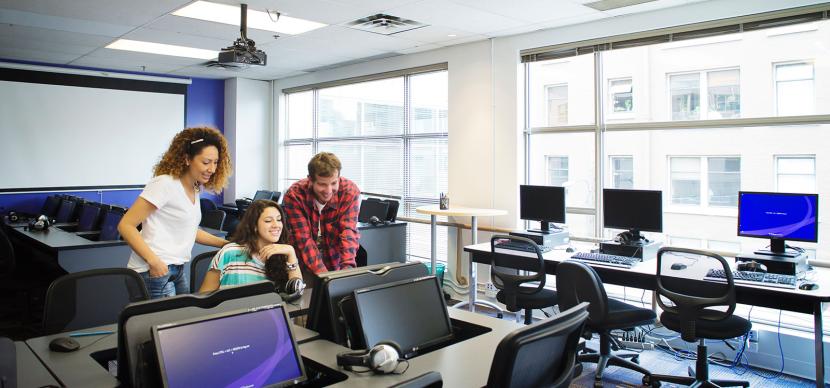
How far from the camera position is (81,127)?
25.1ft

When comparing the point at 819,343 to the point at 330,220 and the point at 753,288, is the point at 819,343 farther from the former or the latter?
the point at 330,220

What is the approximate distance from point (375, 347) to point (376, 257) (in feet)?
14.2

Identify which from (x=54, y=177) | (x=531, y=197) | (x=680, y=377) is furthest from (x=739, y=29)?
(x=54, y=177)

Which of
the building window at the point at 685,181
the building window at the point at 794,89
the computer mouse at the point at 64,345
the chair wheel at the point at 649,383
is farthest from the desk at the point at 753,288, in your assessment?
the computer mouse at the point at 64,345

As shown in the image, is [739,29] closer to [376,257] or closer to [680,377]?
[680,377]

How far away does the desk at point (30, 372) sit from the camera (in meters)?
1.66

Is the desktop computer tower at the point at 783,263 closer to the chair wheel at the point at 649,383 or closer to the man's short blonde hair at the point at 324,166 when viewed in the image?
the chair wheel at the point at 649,383

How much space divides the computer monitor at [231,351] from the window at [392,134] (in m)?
4.69

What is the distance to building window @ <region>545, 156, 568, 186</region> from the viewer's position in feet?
17.4

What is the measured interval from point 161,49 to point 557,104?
4.31m

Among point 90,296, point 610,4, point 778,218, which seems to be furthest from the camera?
point 610,4

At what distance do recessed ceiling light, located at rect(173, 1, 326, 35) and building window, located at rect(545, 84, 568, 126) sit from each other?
216 centimetres

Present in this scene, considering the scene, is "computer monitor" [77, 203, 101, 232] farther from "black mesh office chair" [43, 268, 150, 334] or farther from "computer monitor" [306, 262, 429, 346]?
"computer monitor" [306, 262, 429, 346]

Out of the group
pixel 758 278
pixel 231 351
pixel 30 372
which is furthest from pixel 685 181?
pixel 30 372
